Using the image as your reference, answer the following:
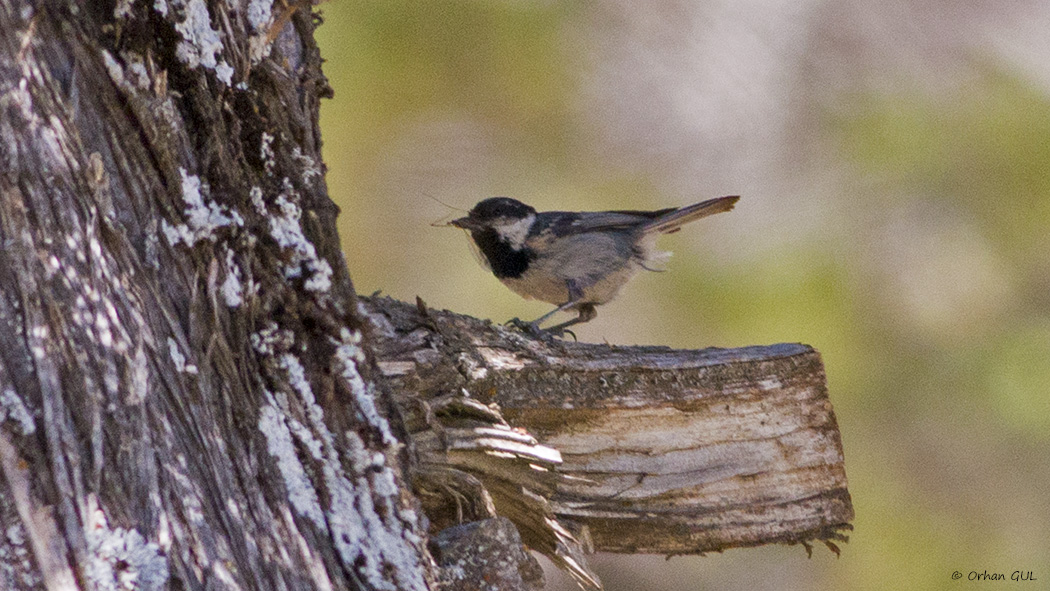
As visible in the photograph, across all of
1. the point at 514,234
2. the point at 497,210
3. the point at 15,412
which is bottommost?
the point at 15,412

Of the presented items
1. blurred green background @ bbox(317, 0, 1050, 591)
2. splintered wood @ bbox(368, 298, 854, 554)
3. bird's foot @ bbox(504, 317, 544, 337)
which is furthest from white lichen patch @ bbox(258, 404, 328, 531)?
blurred green background @ bbox(317, 0, 1050, 591)

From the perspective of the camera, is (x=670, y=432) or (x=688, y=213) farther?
(x=688, y=213)

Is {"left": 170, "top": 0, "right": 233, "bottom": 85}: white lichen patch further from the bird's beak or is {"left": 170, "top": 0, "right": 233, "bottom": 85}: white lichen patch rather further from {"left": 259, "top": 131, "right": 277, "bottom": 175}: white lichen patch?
the bird's beak

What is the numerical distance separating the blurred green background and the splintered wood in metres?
2.60

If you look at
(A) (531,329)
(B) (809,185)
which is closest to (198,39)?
(A) (531,329)

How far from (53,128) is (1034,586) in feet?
21.1

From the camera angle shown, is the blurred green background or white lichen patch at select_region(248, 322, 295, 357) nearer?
white lichen patch at select_region(248, 322, 295, 357)

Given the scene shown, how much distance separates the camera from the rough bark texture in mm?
1647

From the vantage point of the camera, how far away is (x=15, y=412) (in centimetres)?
161

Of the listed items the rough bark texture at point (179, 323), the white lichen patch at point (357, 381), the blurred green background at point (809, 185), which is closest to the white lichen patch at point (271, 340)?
the rough bark texture at point (179, 323)

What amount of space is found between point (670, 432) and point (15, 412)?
6.54 ft

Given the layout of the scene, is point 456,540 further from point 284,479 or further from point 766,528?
point 766,528

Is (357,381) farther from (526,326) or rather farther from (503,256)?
(503,256)

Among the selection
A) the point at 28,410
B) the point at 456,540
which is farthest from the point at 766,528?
the point at 28,410
